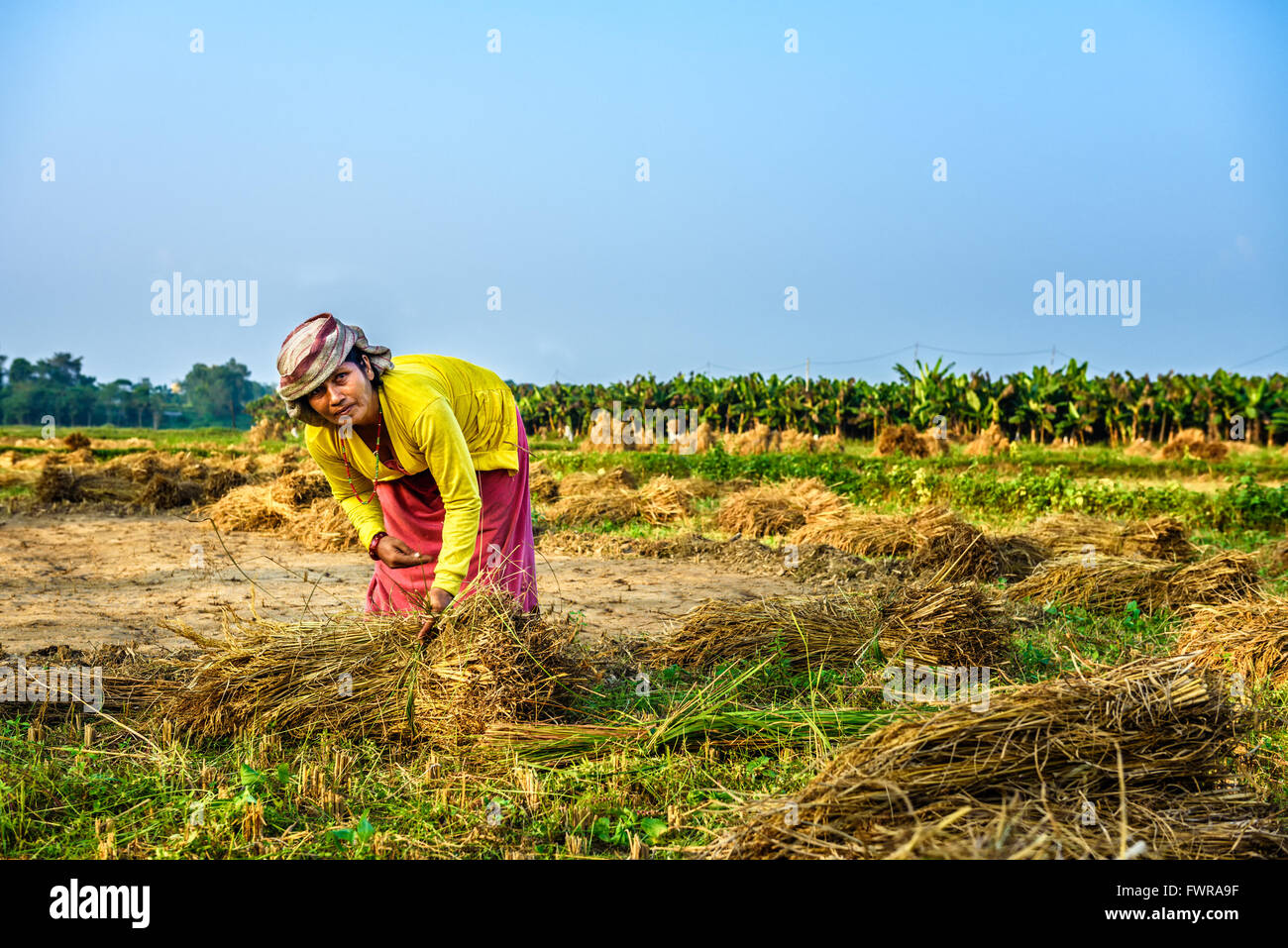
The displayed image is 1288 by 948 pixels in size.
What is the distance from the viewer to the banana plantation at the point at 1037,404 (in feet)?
72.1

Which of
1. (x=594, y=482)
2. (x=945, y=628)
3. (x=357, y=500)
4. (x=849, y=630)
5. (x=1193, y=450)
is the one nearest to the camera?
(x=357, y=500)

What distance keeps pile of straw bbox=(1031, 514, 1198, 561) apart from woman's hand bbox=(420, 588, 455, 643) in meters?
5.23

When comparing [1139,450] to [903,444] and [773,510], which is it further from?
[773,510]

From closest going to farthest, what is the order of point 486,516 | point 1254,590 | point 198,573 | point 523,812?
point 523,812, point 486,516, point 1254,590, point 198,573

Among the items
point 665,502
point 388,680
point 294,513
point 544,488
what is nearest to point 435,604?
point 388,680

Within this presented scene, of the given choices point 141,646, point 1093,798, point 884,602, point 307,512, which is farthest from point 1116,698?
point 307,512

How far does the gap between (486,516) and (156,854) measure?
166 centimetres

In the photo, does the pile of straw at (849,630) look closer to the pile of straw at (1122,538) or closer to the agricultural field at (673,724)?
the agricultural field at (673,724)

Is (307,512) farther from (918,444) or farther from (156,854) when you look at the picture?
(918,444)

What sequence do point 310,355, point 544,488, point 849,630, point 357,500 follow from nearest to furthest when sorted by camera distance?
point 310,355 < point 357,500 < point 849,630 < point 544,488

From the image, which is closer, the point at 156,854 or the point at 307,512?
the point at 156,854

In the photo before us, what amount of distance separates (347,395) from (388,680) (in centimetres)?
99

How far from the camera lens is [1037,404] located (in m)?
22.6
